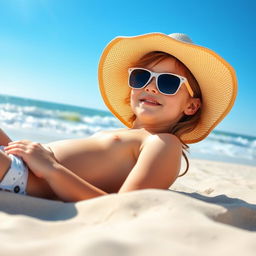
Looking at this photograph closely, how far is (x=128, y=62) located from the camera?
3.11m

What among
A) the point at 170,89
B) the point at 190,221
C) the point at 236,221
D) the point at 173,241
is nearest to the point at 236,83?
the point at 170,89

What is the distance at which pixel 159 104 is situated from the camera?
258 cm

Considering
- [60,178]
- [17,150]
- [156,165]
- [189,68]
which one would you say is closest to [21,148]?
[17,150]

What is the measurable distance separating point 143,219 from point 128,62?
77.7 inches

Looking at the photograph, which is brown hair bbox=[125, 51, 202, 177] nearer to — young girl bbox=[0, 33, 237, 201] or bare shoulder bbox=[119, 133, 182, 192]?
young girl bbox=[0, 33, 237, 201]

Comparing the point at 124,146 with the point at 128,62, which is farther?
the point at 128,62

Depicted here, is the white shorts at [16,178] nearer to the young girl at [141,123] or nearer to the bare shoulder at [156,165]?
the young girl at [141,123]

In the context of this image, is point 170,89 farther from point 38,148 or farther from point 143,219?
point 143,219

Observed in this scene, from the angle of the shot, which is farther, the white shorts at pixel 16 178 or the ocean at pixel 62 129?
the ocean at pixel 62 129

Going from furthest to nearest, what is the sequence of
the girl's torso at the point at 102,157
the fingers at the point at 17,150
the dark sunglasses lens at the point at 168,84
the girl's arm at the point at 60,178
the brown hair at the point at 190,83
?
1. the brown hair at the point at 190,83
2. the dark sunglasses lens at the point at 168,84
3. the girl's torso at the point at 102,157
4. the fingers at the point at 17,150
5. the girl's arm at the point at 60,178

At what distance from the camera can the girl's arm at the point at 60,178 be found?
1887 millimetres

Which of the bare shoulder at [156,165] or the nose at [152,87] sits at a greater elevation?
the nose at [152,87]

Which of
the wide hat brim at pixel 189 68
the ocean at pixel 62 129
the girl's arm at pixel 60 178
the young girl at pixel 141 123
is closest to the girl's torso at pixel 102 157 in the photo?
the young girl at pixel 141 123

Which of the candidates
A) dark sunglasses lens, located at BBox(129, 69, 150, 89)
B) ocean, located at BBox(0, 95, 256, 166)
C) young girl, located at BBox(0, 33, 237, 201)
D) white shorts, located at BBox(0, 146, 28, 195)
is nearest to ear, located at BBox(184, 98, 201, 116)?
young girl, located at BBox(0, 33, 237, 201)
